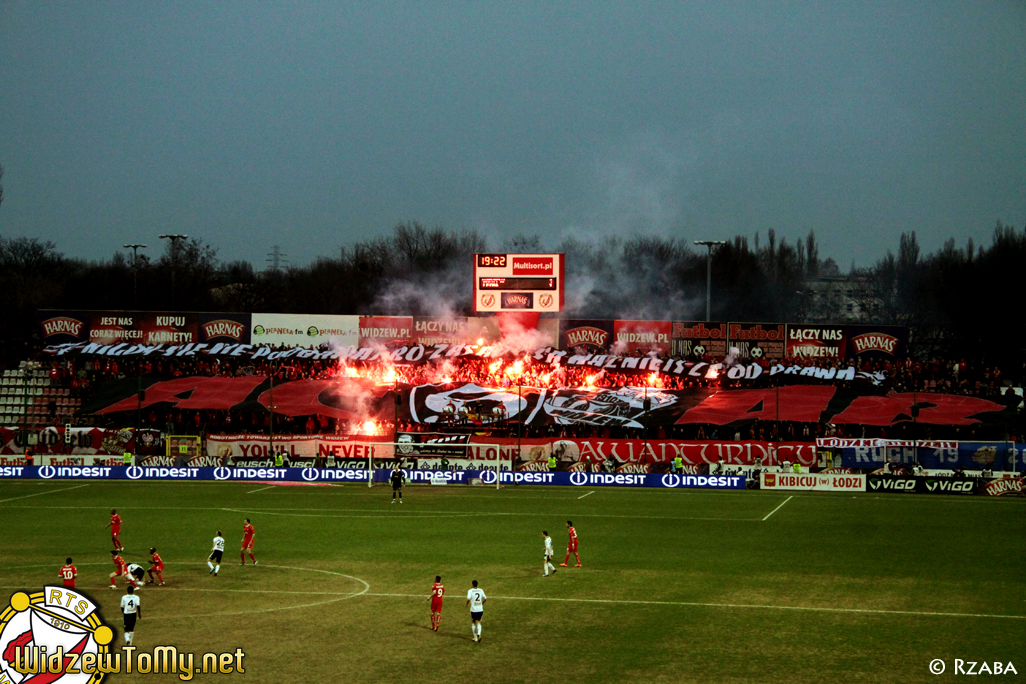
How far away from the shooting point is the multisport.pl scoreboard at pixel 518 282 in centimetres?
7562

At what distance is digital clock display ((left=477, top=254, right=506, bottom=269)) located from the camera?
75.6 meters

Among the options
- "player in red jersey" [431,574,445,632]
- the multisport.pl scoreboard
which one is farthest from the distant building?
"player in red jersey" [431,574,445,632]

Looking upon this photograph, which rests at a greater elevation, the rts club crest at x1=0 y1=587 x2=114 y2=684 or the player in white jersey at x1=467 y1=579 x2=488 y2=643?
the rts club crest at x1=0 y1=587 x2=114 y2=684

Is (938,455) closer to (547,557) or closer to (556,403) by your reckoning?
(556,403)

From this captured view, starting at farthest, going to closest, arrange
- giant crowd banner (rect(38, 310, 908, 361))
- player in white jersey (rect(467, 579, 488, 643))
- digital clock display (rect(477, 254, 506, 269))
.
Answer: giant crowd banner (rect(38, 310, 908, 361)), digital clock display (rect(477, 254, 506, 269)), player in white jersey (rect(467, 579, 488, 643))

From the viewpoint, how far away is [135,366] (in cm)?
7788

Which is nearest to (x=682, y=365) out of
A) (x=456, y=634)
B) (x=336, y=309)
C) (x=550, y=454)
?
(x=550, y=454)

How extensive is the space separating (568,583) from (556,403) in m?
39.6

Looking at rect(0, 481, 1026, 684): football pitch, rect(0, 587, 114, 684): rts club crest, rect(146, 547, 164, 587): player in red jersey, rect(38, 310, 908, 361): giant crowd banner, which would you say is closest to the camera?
rect(0, 587, 114, 684): rts club crest

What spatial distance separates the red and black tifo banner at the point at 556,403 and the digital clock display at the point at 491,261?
1017 centimetres

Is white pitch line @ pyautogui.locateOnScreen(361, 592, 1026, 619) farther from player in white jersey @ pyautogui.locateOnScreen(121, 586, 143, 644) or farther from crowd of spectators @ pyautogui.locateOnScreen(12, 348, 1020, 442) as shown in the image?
crowd of spectators @ pyautogui.locateOnScreen(12, 348, 1020, 442)

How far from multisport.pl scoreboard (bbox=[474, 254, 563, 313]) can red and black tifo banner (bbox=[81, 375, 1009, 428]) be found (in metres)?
7.84

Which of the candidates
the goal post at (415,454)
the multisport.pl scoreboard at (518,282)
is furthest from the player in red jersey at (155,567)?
the multisport.pl scoreboard at (518,282)

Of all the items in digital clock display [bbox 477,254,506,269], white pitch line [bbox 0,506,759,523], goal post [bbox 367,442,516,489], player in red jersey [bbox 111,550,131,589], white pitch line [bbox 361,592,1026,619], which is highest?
digital clock display [bbox 477,254,506,269]
